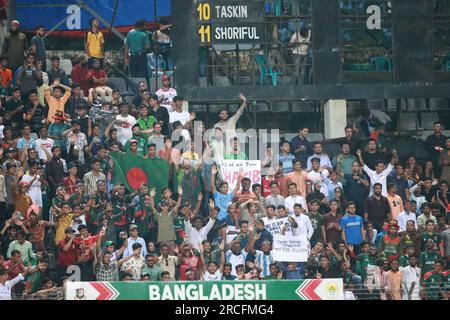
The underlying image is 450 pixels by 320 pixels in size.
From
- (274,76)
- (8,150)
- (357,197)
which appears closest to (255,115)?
(274,76)

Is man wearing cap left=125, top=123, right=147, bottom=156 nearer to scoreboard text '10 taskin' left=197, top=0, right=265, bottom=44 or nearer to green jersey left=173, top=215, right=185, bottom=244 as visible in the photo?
green jersey left=173, top=215, right=185, bottom=244

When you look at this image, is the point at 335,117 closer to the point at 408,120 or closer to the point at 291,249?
the point at 408,120

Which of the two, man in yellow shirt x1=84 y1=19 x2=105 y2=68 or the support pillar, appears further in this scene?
man in yellow shirt x1=84 y1=19 x2=105 y2=68

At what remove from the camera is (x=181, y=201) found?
30359 millimetres

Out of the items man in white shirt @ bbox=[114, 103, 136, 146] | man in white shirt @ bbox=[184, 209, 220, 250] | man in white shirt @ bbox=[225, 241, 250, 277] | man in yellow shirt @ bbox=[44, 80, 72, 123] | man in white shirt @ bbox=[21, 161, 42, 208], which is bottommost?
man in white shirt @ bbox=[225, 241, 250, 277]

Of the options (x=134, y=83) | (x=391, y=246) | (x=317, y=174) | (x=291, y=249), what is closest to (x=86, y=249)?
(x=291, y=249)

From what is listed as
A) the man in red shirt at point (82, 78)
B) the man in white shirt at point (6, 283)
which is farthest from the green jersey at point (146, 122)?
the man in white shirt at point (6, 283)

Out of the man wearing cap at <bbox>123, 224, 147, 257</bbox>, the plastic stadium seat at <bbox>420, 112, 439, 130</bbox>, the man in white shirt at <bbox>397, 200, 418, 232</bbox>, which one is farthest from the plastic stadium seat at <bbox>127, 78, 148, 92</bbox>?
the man in white shirt at <bbox>397, 200, 418, 232</bbox>

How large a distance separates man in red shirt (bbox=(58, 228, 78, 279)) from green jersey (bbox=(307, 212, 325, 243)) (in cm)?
432

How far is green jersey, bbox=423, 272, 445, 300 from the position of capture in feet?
92.0

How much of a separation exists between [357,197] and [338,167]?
0.70 metres

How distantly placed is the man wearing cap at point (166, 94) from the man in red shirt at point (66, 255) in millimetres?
4034

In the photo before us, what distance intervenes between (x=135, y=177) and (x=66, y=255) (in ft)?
7.57
